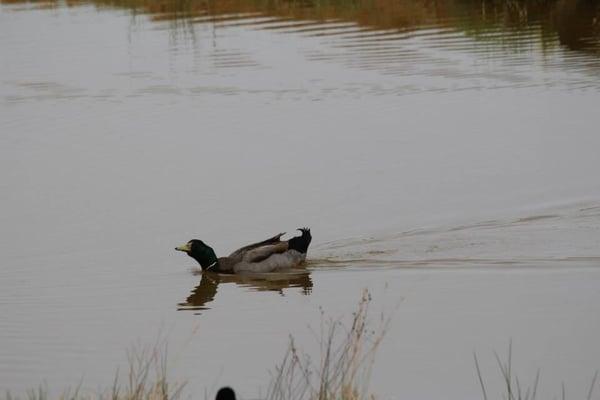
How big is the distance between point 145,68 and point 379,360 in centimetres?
1627

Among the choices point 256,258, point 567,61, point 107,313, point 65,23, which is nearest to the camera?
point 107,313

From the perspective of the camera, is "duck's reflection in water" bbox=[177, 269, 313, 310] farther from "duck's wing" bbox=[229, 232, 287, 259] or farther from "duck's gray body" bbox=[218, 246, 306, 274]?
"duck's wing" bbox=[229, 232, 287, 259]

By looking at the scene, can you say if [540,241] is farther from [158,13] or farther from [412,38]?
[158,13]

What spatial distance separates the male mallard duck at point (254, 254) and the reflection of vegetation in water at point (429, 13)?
13569mm

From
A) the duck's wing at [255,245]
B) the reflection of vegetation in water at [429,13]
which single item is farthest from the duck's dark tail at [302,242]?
the reflection of vegetation in water at [429,13]

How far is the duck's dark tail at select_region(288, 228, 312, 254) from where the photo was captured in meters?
12.8

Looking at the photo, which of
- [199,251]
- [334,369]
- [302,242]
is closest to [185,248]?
[199,251]

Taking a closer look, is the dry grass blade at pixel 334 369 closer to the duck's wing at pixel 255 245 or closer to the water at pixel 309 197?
the water at pixel 309 197

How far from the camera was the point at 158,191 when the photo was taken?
611 inches

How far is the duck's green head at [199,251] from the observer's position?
12.8 m

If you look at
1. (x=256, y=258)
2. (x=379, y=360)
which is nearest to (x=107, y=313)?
(x=256, y=258)

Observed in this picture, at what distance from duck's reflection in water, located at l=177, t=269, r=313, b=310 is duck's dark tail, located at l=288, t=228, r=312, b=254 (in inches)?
10.2

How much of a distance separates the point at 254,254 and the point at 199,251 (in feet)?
1.61

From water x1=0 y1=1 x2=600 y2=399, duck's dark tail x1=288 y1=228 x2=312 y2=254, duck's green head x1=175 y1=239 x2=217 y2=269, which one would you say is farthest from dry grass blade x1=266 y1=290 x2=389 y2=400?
duck's green head x1=175 y1=239 x2=217 y2=269
